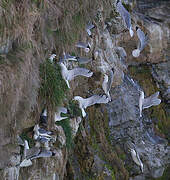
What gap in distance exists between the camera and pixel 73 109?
4211 mm

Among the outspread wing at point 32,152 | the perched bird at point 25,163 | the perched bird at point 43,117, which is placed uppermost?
the perched bird at point 43,117

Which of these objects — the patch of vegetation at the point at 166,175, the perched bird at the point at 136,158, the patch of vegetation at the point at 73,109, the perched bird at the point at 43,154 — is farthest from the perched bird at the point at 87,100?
the patch of vegetation at the point at 166,175

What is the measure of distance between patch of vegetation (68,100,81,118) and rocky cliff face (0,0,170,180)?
2.5 inches

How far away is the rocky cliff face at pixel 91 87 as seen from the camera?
10.3 feet

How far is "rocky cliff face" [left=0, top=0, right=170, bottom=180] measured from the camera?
3.13m

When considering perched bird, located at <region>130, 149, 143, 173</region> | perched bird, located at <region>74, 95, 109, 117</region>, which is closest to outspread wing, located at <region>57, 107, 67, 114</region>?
perched bird, located at <region>74, 95, 109, 117</region>

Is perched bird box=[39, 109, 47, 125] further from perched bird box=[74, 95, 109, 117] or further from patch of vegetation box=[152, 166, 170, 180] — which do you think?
patch of vegetation box=[152, 166, 170, 180]

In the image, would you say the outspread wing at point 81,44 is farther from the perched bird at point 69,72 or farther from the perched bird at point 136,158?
the perched bird at point 136,158

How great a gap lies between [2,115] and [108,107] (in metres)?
2.59

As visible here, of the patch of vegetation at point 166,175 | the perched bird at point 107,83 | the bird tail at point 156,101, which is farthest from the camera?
the patch of vegetation at point 166,175

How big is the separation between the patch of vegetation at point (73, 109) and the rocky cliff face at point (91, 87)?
2.5 inches

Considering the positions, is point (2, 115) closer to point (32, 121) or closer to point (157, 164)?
point (32, 121)

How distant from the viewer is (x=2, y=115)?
3.10 metres

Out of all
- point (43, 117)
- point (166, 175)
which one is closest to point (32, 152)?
point (43, 117)
